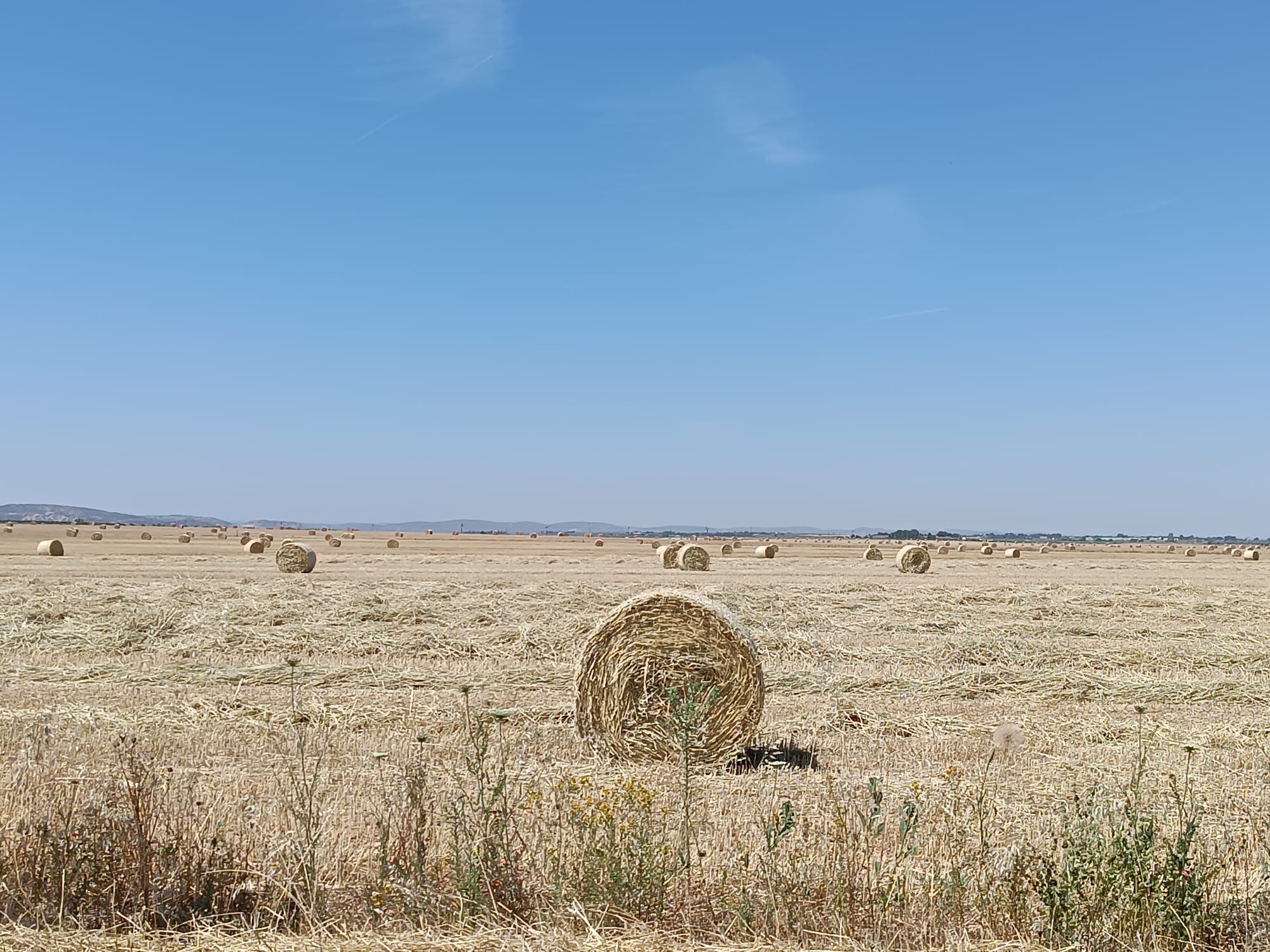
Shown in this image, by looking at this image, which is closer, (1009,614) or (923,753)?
(923,753)

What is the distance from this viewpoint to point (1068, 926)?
469 centimetres

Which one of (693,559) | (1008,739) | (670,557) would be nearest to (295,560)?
(670,557)

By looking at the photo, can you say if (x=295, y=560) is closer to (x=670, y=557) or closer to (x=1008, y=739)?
(x=670, y=557)

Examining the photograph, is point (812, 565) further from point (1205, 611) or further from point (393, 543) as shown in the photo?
point (393, 543)

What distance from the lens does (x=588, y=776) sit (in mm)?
8047

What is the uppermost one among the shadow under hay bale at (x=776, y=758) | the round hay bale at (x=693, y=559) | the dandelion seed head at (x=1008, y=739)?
the round hay bale at (x=693, y=559)

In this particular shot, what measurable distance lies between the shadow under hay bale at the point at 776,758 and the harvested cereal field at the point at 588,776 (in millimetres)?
57

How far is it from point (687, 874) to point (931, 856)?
1291 millimetres

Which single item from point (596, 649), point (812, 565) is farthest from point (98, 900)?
point (812, 565)

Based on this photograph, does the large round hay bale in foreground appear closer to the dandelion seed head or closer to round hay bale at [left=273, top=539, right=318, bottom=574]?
the dandelion seed head

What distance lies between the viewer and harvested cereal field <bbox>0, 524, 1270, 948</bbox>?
4.89 meters

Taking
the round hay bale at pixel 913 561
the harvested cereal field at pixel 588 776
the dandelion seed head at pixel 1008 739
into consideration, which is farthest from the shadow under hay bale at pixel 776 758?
the round hay bale at pixel 913 561

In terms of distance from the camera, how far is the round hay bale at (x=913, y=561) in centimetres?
4284

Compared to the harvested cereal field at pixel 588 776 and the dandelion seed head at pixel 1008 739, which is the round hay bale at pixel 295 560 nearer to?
the harvested cereal field at pixel 588 776
